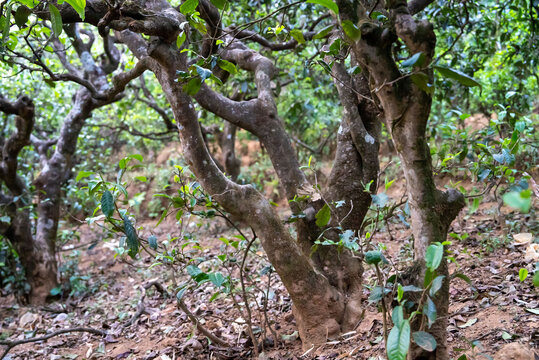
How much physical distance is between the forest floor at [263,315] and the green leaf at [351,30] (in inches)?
45.3

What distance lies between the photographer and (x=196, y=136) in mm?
2582

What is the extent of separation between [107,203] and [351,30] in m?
1.46

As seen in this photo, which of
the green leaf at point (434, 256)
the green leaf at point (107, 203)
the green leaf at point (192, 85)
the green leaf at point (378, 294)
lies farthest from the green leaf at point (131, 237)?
the green leaf at point (434, 256)

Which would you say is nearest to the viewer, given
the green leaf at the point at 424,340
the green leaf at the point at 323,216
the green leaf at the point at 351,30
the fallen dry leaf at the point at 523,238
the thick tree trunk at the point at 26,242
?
the green leaf at the point at 424,340

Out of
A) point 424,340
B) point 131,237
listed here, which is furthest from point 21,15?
point 424,340

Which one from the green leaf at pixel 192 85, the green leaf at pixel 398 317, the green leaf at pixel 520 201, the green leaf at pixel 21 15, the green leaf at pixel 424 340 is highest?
the green leaf at pixel 21 15

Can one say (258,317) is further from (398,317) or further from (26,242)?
(26,242)

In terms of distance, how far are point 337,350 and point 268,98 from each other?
5.77ft

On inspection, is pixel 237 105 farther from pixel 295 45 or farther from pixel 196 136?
pixel 295 45

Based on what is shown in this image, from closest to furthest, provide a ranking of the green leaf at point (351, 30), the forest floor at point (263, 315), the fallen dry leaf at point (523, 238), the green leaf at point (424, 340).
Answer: the green leaf at point (424, 340) → the green leaf at point (351, 30) → the forest floor at point (263, 315) → the fallen dry leaf at point (523, 238)

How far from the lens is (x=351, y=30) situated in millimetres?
1660

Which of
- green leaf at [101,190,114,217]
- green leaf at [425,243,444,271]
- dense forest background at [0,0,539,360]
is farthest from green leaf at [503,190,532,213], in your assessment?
green leaf at [101,190,114,217]

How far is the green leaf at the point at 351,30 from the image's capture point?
1.63m

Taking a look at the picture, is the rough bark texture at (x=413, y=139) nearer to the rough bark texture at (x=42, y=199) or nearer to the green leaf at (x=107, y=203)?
the green leaf at (x=107, y=203)
